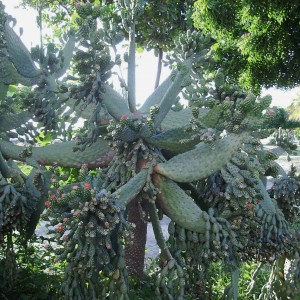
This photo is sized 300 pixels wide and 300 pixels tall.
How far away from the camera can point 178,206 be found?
3266mm

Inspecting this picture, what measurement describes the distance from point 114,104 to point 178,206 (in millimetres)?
981

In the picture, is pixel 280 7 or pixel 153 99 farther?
pixel 280 7

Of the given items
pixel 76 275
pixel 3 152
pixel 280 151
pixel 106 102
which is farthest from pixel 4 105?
pixel 280 151

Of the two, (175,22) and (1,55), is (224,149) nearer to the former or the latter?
(1,55)

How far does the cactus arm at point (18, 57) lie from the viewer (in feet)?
11.8

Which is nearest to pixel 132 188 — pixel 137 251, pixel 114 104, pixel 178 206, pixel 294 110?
pixel 178 206

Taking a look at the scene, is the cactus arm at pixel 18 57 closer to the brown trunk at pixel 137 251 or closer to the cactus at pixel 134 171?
the cactus at pixel 134 171

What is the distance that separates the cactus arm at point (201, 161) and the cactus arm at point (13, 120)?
4.99 ft

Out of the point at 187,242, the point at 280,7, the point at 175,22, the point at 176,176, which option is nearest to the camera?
the point at 176,176

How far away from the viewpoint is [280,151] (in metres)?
4.82

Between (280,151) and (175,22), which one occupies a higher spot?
(175,22)

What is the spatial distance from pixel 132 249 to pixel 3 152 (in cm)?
182

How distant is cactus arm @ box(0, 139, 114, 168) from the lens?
3.62m

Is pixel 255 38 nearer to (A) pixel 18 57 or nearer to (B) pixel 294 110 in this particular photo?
(A) pixel 18 57
